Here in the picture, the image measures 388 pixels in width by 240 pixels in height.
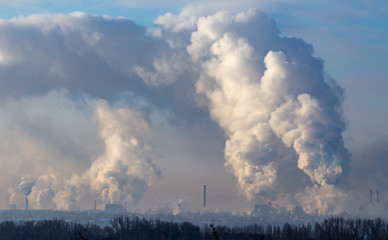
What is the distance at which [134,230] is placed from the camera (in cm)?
14738

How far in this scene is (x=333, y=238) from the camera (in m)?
131

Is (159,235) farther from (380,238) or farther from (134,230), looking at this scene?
(380,238)

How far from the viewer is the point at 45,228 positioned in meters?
159

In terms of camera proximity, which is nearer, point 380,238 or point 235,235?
point 380,238

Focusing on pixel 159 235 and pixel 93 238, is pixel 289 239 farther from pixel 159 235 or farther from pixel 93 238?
pixel 93 238

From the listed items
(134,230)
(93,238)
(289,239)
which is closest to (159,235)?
(134,230)

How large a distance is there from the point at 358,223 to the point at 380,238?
1429cm

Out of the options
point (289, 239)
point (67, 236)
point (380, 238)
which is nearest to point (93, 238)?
point (67, 236)

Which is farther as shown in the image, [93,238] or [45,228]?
[45,228]

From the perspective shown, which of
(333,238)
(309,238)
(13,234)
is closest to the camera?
(333,238)

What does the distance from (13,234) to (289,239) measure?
6364 cm

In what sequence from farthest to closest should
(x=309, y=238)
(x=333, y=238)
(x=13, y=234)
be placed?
(x=13, y=234) → (x=309, y=238) → (x=333, y=238)

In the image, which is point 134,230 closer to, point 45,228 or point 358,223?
point 45,228

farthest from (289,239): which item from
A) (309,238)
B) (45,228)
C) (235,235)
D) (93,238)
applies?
(45,228)
